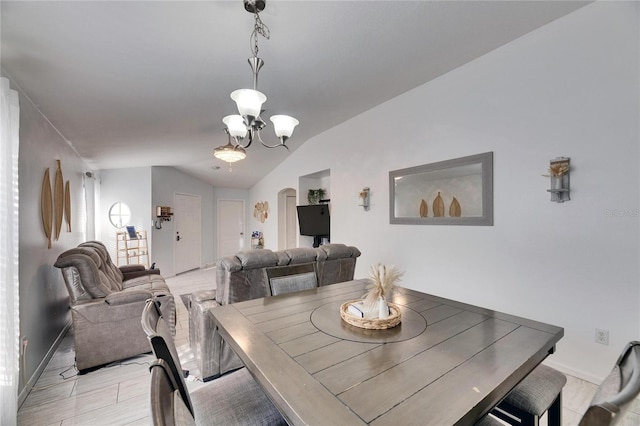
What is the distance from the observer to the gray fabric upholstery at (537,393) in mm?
1203

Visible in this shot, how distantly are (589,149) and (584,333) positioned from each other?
1.55 meters

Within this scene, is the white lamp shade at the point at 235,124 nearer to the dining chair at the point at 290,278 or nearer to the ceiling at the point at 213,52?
the ceiling at the point at 213,52

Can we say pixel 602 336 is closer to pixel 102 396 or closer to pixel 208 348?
pixel 208 348

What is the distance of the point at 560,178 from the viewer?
2.38m

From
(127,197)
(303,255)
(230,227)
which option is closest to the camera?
(303,255)

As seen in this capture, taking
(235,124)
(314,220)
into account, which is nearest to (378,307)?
(235,124)

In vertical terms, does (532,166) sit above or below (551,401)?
above

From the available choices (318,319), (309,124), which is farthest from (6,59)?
(309,124)

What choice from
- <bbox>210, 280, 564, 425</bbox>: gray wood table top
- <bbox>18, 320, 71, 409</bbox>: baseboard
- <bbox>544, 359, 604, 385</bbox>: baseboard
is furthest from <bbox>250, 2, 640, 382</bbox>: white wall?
<bbox>18, 320, 71, 409</bbox>: baseboard

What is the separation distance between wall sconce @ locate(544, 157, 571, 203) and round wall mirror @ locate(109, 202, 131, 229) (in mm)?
7199

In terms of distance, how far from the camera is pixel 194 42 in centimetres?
207

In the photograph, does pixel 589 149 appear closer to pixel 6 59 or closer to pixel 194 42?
pixel 194 42

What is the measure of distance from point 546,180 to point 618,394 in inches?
97.5

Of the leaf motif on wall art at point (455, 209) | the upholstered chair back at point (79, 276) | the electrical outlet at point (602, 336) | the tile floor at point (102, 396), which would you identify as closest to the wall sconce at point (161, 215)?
the tile floor at point (102, 396)
